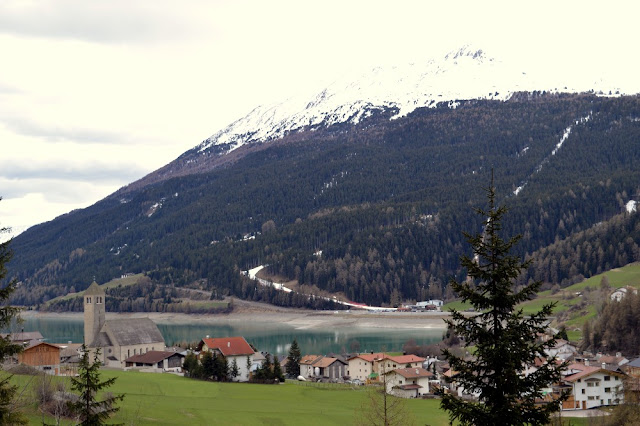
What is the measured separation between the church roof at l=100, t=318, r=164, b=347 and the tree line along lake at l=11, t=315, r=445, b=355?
17117mm

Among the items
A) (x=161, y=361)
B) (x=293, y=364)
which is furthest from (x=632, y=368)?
(x=161, y=361)

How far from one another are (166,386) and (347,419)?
15363 mm

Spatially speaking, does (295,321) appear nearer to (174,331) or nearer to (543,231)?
(174,331)

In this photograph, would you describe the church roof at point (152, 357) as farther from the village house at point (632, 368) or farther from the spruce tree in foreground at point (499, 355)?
the spruce tree in foreground at point (499, 355)

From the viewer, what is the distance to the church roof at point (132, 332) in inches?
3095

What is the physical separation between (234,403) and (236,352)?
17.4m

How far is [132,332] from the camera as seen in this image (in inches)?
3137

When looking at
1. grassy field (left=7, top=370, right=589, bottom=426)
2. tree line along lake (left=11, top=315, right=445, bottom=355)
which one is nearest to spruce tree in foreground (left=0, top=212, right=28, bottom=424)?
grassy field (left=7, top=370, right=589, bottom=426)

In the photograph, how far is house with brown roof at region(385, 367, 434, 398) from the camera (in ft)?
202

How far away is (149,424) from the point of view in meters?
38.2

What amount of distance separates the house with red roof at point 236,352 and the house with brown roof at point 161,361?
14.4 feet

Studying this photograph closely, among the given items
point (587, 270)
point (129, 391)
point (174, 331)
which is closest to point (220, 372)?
point (129, 391)

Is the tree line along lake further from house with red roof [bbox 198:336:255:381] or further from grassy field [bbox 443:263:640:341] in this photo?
house with red roof [bbox 198:336:255:381]

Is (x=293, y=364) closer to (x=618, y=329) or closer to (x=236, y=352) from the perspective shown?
(x=236, y=352)
